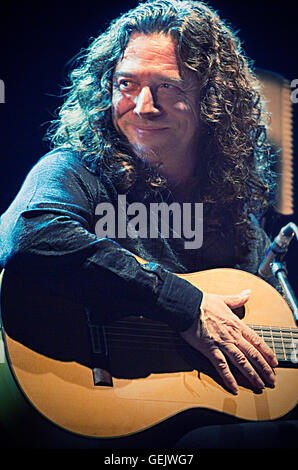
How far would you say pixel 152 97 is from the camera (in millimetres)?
1707

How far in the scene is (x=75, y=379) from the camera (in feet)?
4.43

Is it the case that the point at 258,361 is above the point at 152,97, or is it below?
below

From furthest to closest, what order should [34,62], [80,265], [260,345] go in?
[34,62] < [260,345] < [80,265]

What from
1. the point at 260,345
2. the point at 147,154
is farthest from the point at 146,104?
the point at 260,345

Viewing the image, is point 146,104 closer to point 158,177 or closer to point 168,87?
point 168,87

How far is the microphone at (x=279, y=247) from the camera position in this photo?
5.70ft

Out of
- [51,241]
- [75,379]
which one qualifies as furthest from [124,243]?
[75,379]

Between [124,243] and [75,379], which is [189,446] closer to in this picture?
[75,379]

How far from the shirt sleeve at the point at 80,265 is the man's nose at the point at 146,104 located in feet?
1.35

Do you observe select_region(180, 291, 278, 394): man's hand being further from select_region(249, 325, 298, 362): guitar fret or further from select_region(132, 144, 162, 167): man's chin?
select_region(132, 144, 162, 167): man's chin

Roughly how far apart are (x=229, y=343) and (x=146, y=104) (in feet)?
2.77

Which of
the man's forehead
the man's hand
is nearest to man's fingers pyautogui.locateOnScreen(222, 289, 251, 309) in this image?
the man's hand

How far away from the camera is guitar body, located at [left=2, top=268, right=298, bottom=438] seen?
1.31 m
